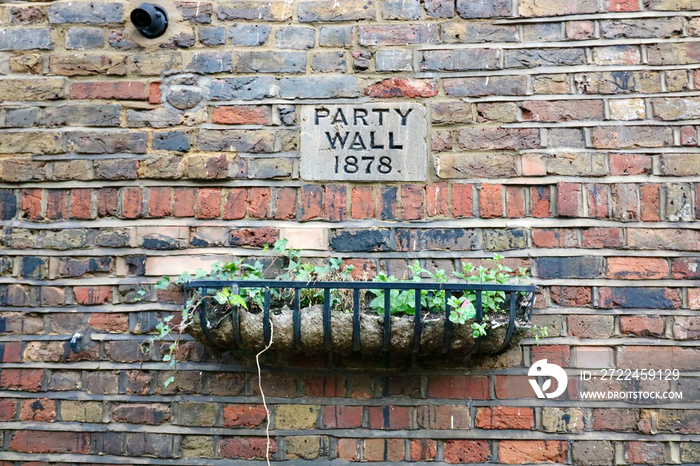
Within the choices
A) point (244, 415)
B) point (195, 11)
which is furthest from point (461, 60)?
point (244, 415)

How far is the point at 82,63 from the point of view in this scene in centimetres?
211

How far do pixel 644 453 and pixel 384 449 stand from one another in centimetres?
82

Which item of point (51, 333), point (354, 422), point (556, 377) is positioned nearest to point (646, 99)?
point (556, 377)

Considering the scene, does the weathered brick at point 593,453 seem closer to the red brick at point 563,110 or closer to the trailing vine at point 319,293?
the trailing vine at point 319,293

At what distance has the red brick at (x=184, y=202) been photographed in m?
2.01

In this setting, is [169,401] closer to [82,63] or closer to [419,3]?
[82,63]

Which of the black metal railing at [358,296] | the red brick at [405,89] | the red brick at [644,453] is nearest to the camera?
the black metal railing at [358,296]

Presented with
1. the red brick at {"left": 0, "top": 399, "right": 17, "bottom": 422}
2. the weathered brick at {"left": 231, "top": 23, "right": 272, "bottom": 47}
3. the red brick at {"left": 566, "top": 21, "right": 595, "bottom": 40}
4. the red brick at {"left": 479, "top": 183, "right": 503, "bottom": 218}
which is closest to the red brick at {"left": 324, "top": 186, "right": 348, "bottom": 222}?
the red brick at {"left": 479, "top": 183, "right": 503, "bottom": 218}

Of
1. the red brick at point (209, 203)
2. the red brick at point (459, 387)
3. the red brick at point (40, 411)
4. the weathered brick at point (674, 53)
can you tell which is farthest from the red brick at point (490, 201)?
the red brick at point (40, 411)

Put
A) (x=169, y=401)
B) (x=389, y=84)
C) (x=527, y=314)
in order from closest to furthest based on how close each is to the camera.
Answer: (x=527, y=314), (x=169, y=401), (x=389, y=84)

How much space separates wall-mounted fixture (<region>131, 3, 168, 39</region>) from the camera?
80.0 inches

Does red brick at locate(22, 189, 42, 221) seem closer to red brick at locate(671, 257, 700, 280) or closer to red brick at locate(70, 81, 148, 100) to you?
red brick at locate(70, 81, 148, 100)

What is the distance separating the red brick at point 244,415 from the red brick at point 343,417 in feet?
0.70

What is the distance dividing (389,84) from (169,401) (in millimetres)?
1309
